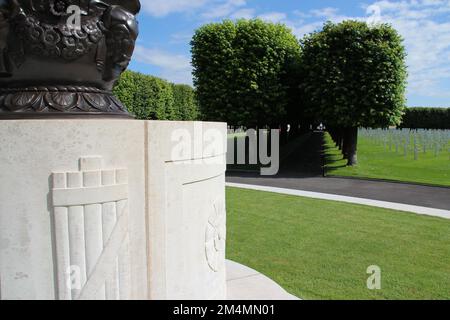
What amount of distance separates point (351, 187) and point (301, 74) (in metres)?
8.00

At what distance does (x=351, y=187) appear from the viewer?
548 inches

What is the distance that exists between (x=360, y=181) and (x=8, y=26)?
14.4 metres

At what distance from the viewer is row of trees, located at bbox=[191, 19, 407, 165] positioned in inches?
663

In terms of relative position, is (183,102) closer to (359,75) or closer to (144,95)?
(144,95)

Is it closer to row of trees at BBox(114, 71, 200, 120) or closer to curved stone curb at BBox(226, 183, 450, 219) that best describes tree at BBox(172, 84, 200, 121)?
row of trees at BBox(114, 71, 200, 120)

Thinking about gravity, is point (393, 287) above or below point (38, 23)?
below

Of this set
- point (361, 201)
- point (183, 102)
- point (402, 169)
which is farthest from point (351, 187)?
point (183, 102)

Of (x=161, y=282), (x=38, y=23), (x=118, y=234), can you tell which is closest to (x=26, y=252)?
(x=118, y=234)

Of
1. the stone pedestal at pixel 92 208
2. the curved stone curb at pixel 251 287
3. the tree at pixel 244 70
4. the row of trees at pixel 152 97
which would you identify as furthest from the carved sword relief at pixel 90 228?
the row of trees at pixel 152 97

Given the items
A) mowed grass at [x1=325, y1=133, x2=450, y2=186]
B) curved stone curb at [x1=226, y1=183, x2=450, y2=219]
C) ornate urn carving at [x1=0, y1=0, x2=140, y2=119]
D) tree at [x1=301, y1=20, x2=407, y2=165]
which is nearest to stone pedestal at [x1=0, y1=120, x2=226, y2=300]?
ornate urn carving at [x1=0, y1=0, x2=140, y2=119]

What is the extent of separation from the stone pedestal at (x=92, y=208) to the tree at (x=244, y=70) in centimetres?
1638

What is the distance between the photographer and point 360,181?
15.3m

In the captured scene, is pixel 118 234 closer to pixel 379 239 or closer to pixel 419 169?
pixel 379 239

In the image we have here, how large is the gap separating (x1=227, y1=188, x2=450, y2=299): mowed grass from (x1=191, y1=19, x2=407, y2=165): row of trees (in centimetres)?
805
